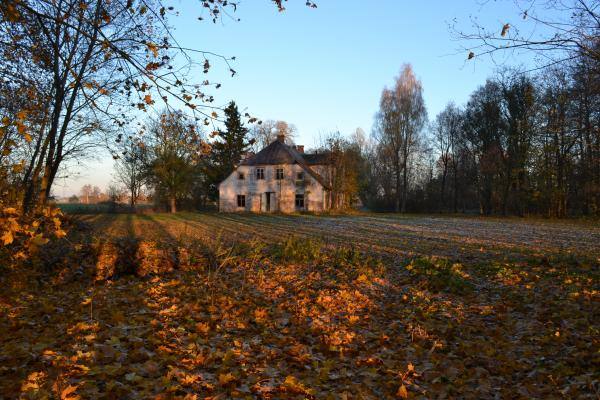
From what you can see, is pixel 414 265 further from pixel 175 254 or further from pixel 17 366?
pixel 17 366

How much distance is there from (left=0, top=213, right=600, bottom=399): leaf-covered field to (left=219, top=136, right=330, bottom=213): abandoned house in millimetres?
32283

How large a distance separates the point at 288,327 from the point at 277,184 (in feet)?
124

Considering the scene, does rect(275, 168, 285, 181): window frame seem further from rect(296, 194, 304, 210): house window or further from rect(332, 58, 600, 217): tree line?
rect(332, 58, 600, 217): tree line

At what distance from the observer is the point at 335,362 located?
4.70 meters

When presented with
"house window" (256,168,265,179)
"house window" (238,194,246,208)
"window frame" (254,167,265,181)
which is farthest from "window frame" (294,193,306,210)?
"house window" (238,194,246,208)

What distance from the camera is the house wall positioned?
1670 inches

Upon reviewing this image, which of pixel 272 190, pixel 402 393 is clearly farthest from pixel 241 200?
pixel 402 393

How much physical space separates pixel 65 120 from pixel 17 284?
32.5 feet

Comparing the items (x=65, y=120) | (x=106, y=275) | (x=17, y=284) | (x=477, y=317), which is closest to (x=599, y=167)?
(x=477, y=317)

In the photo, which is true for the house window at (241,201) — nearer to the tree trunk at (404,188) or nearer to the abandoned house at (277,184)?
the abandoned house at (277,184)

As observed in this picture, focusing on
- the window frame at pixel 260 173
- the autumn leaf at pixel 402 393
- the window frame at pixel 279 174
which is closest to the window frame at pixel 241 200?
the window frame at pixel 260 173

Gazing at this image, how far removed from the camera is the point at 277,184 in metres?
43.3

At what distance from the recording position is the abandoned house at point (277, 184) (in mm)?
42438

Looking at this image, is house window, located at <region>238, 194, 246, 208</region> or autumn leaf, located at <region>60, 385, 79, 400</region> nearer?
autumn leaf, located at <region>60, 385, 79, 400</region>
